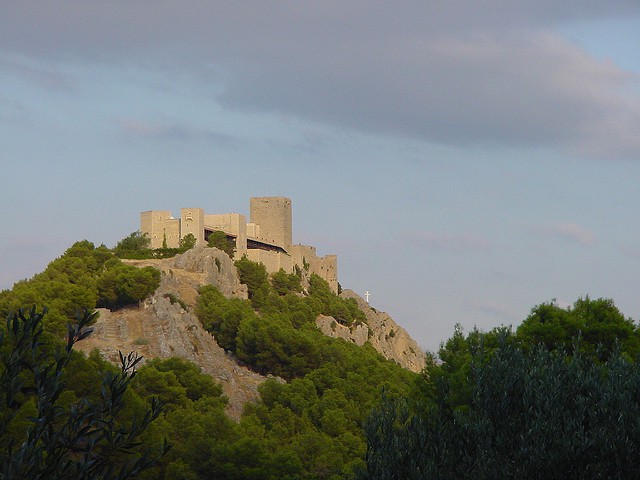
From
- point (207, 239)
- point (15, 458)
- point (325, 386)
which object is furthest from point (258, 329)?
point (15, 458)

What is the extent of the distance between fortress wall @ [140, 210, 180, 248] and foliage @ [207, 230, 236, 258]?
2863mm

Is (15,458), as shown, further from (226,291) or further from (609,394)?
(226,291)

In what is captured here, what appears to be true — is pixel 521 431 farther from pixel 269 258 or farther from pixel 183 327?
pixel 269 258

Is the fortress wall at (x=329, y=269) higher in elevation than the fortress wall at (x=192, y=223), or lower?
lower

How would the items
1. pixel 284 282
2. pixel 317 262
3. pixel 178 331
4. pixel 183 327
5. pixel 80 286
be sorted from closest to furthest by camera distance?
pixel 178 331, pixel 80 286, pixel 183 327, pixel 284 282, pixel 317 262

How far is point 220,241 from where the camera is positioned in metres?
88.1

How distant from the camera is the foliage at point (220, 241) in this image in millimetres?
87825

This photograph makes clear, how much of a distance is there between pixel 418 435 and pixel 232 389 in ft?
155

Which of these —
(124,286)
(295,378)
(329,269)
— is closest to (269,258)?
(329,269)

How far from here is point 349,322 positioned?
98625 mm

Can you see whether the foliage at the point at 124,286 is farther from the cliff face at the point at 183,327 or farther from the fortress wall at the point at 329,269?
the fortress wall at the point at 329,269

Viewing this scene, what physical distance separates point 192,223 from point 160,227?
9.92ft

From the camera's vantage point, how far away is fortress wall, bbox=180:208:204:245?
87.5 metres

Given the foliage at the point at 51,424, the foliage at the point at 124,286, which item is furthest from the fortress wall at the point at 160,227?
the foliage at the point at 51,424
